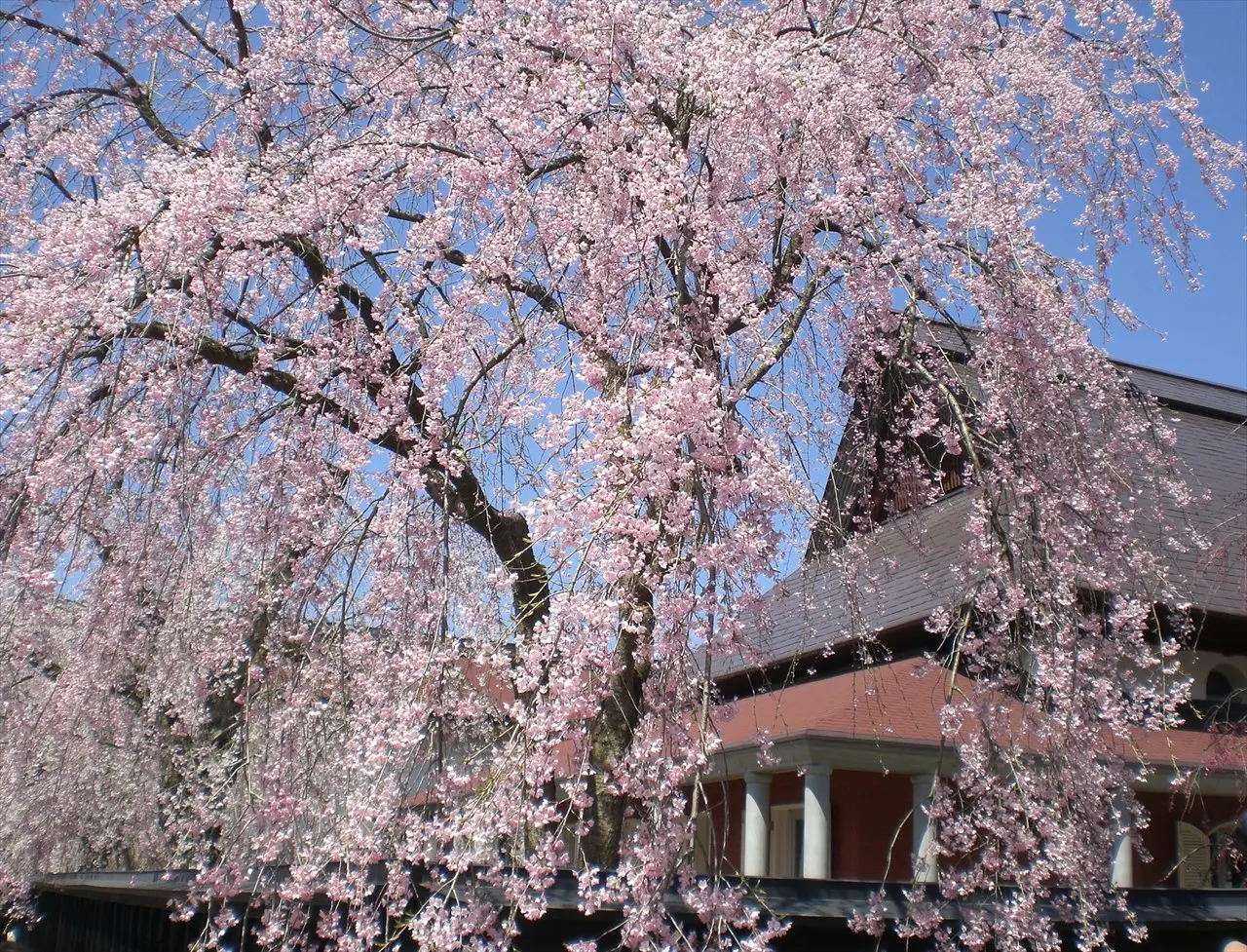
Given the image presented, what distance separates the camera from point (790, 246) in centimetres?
636

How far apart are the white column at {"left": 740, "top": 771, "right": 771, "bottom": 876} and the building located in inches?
0.5

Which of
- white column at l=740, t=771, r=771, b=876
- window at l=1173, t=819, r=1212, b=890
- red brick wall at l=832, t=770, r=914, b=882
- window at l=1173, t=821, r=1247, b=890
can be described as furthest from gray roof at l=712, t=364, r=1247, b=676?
window at l=1173, t=819, r=1212, b=890

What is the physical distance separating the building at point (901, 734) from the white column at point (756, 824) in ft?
0.04

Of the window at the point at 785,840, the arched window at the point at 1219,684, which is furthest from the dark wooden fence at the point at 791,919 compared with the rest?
the window at the point at 785,840

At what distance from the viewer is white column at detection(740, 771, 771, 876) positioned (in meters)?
10.5

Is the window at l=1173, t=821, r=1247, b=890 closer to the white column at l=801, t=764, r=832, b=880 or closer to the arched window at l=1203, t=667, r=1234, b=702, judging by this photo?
the arched window at l=1203, t=667, r=1234, b=702

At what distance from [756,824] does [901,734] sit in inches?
74.0

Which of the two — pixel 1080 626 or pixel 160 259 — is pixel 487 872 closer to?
pixel 160 259

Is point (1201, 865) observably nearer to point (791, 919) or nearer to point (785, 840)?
point (785, 840)

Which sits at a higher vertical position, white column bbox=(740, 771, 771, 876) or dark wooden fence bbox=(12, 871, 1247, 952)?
white column bbox=(740, 771, 771, 876)

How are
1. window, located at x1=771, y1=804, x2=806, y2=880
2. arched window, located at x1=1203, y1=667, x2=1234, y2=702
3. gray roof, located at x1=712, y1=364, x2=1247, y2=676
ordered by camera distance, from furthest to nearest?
window, located at x1=771, y1=804, x2=806, y2=880, arched window, located at x1=1203, y1=667, x2=1234, y2=702, gray roof, located at x1=712, y1=364, x2=1247, y2=676

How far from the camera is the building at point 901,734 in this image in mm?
9570

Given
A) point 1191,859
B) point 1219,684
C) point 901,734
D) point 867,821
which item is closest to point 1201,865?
point 1191,859

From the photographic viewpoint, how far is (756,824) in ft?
35.0
